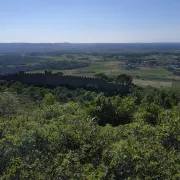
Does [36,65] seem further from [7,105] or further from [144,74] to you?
[7,105]

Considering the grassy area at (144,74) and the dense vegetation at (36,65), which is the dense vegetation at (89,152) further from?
the dense vegetation at (36,65)

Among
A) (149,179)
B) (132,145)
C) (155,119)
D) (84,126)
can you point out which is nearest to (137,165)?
(149,179)

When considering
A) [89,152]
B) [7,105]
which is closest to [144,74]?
[7,105]

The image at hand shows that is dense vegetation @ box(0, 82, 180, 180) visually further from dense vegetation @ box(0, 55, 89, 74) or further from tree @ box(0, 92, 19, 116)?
dense vegetation @ box(0, 55, 89, 74)

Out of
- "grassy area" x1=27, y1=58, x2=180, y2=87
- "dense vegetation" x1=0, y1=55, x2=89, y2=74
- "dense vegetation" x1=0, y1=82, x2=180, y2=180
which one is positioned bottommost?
"grassy area" x1=27, y1=58, x2=180, y2=87

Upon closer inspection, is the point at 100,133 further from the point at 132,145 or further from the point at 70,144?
the point at 132,145

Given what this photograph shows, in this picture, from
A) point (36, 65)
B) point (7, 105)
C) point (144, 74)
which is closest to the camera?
point (7, 105)

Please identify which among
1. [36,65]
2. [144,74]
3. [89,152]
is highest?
[89,152]

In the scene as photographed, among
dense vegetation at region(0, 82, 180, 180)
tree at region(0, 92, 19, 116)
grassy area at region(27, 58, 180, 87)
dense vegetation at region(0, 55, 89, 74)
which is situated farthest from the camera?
dense vegetation at region(0, 55, 89, 74)

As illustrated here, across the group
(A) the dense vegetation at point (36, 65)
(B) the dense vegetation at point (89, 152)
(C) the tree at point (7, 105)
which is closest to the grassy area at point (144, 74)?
(A) the dense vegetation at point (36, 65)

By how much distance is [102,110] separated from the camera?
70.8 ft

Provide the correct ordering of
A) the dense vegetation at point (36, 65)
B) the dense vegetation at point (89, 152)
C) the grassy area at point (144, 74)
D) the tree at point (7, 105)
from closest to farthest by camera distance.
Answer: the dense vegetation at point (89, 152) < the tree at point (7, 105) < the grassy area at point (144, 74) < the dense vegetation at point (36, 65)

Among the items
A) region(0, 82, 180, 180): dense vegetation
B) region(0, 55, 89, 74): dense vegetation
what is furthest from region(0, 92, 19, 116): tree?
region(0, 55, 89, 74): dense vegetation

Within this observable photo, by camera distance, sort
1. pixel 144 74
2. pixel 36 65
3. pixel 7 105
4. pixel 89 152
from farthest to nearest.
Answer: pixel 36 65, pixel 144 74, pixel 7 105, pixel 89 152
